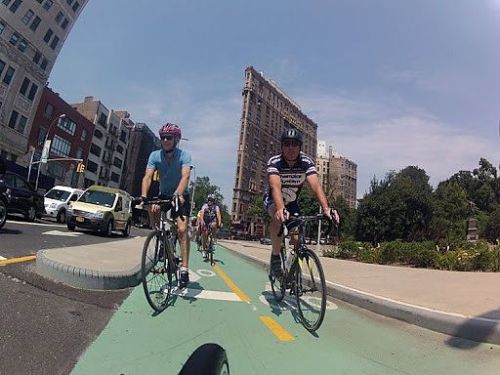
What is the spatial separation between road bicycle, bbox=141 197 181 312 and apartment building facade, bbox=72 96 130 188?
2891 inches

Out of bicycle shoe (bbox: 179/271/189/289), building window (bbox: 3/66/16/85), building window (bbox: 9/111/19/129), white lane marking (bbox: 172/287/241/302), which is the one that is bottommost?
white lane marking (bbox: 172/287/241/302)

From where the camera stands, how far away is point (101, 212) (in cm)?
1730

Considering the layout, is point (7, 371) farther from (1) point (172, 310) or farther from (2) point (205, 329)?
(1) point (172, 310)

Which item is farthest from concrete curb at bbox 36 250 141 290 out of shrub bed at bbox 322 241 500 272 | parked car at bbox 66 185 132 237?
parked car at bbox 66 185 132 237

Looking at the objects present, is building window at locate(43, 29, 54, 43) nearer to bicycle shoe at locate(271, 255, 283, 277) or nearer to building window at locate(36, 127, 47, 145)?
building window at locate(36, 127, 47, 145)

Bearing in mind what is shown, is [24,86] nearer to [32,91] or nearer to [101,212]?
[32,91]

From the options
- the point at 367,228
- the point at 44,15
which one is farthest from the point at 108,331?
the point at 44,15

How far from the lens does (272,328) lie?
4555 millimetres

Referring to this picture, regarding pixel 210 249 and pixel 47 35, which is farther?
pixel 47 35

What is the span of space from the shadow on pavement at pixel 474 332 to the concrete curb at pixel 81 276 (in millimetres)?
3867

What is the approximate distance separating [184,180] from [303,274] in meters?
1.85

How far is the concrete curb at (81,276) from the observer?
17.7 ft

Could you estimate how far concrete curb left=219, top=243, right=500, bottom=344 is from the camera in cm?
438

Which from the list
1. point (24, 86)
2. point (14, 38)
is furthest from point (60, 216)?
point (14, 38)
